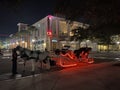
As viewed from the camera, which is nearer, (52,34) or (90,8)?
(90,8)

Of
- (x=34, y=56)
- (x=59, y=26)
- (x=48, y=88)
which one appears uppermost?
(x=59, y=26)

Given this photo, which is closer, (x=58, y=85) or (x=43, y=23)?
(x=58, y=85)

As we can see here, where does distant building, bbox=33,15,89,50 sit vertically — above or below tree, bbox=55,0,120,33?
above

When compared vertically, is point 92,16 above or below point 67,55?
above

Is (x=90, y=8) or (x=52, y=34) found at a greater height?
(x=52, y=34)

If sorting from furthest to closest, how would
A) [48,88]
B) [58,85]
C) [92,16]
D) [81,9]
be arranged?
1. [58,85]
2. [48,88]
3. [92,16]
4. [81,9]

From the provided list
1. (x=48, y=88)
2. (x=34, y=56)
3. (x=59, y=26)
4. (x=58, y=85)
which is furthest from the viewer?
(x=59, y=26)

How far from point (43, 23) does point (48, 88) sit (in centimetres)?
5642

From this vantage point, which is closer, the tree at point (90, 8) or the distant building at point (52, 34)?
the tree at point (90, 8)

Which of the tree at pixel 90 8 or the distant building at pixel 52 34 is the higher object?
the distant building at pixel 52 34

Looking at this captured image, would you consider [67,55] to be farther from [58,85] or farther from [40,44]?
[40,44]

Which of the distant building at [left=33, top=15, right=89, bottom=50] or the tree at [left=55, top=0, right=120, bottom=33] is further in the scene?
the distant building at [left=33, top=15, right=89, bottom=50]

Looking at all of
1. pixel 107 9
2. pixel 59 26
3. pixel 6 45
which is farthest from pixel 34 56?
pixel 6 45

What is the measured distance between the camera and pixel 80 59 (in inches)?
738
